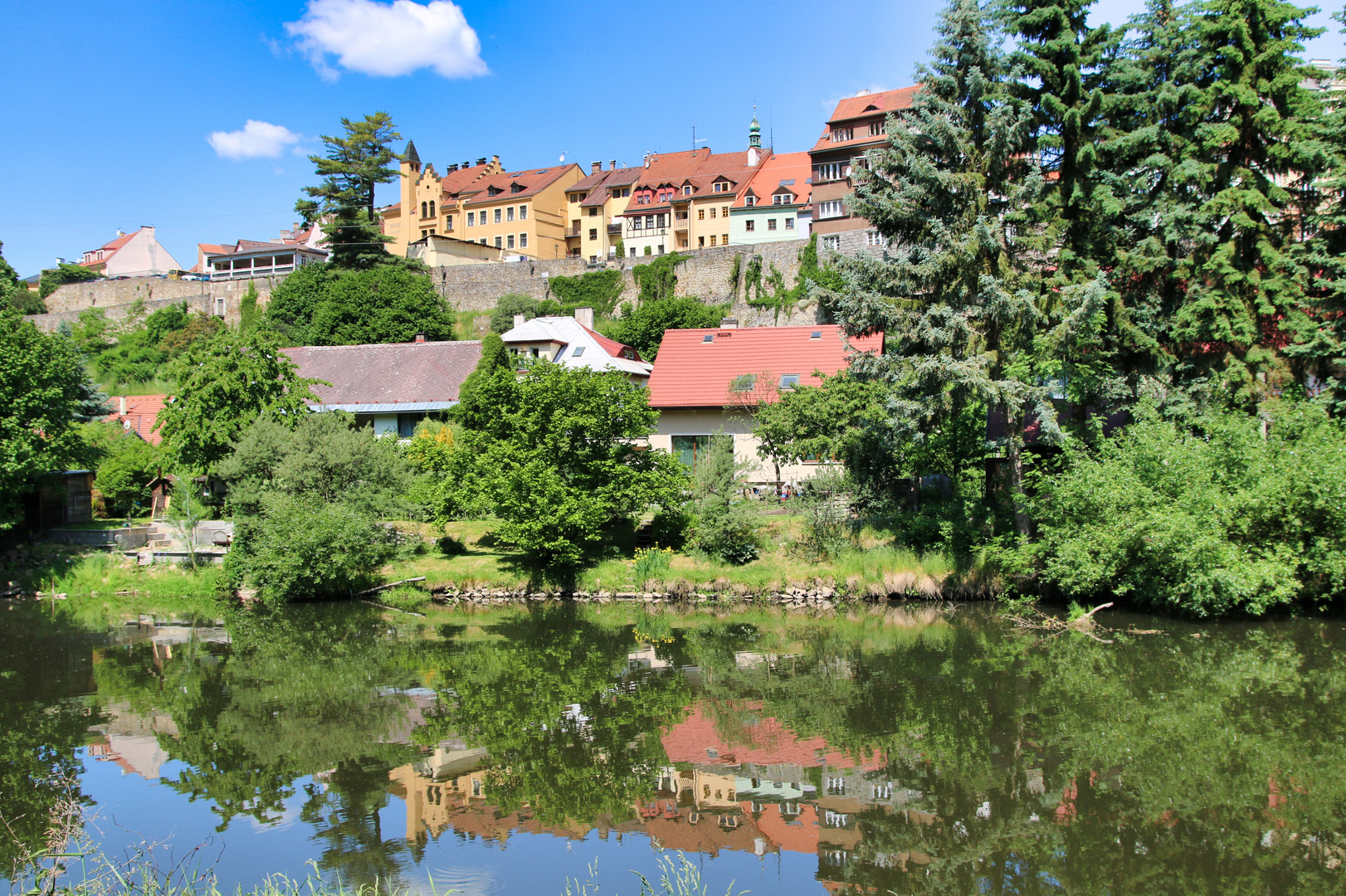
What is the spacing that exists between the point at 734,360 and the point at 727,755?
66.9 ft

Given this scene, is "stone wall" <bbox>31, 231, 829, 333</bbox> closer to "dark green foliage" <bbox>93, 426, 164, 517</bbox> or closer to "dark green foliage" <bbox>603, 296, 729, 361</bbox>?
"dark green foliage" <bbox>603, 296, 729, 361</bbox>

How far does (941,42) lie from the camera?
61.7 ft

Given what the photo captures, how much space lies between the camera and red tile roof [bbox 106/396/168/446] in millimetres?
33969

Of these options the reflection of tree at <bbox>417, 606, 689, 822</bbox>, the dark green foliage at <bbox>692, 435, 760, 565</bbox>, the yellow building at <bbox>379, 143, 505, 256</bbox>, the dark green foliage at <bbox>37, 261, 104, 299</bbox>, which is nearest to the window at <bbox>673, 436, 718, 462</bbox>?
the dark green foliage at <bbox>692, 435, 760, 565</bbox>

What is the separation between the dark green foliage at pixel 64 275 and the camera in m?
68.2

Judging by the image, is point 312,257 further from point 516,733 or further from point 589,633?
point 516,733

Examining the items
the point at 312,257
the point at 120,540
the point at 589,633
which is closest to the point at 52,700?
the point at 589,633

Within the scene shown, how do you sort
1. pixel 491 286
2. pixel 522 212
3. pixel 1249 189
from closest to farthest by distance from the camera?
pixel 1249 189 → pixel 491 286 → pixel 522 212

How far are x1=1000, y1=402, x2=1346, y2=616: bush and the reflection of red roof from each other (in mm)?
8928

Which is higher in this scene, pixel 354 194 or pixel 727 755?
pixel 354 194

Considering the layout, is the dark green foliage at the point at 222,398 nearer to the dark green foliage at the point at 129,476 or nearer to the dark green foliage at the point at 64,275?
the dark green foliage at the point at 129,476

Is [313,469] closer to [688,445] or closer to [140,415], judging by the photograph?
[688,445]

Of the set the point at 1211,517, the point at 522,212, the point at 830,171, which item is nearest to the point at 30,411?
the point at 1211,517

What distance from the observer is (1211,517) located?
16.4m
